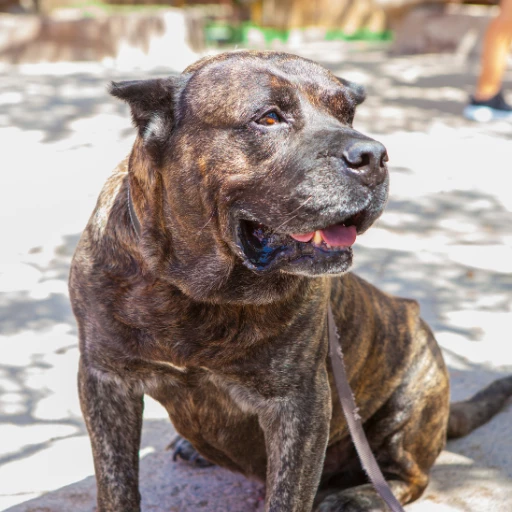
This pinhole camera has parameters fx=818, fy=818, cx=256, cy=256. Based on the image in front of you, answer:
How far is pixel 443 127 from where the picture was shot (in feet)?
31.1

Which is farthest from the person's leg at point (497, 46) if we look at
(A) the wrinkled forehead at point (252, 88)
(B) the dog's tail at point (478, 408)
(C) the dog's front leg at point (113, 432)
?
(C) the dog's front leg at point (113, 432)

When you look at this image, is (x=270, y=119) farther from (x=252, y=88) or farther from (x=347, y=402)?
(x=347, y=402)

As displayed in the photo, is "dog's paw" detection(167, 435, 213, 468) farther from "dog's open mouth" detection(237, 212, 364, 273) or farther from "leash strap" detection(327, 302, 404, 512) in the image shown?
"dog's open mouth" detection(237, 212, 364, 273)

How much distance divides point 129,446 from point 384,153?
1.38 meters

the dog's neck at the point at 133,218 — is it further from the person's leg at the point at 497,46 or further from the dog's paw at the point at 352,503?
the person's leg at the point at 497,46

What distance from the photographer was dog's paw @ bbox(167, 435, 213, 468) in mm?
3645

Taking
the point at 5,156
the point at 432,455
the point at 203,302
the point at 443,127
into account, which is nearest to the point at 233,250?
the point at 203,302

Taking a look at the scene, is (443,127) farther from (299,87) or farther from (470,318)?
(299,87)

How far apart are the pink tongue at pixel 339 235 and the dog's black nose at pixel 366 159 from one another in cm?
20

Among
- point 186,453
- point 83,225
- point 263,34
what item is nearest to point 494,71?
point 83,225

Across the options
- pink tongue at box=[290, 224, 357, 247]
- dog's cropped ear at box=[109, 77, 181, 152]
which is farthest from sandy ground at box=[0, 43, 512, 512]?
dog's cropped ear at box=[109, 77, 181, 152]

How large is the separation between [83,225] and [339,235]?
403 cm

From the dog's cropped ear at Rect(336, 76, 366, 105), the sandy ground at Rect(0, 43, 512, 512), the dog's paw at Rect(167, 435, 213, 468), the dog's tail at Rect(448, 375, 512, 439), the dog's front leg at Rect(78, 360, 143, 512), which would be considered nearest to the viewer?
the dog's front leg at Rect(78, 360, 143, 512)

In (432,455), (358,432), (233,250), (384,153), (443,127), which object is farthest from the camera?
(443,127)
